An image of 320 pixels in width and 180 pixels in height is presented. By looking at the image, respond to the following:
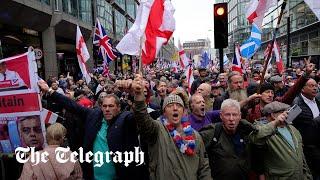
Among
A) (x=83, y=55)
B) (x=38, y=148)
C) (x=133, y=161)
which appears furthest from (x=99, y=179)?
(x=83, y=55)

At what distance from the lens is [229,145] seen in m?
4.27

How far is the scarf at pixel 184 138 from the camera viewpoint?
3822 mm

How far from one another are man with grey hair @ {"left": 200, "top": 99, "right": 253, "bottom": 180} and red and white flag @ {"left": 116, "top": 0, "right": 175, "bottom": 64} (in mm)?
1491

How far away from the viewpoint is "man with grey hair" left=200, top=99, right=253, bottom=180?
4.23 m

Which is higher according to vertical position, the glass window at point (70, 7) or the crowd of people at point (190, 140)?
the glass window at point (70, 7)

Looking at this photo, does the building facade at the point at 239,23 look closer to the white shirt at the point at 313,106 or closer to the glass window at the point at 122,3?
the glass window at the point at 122,3

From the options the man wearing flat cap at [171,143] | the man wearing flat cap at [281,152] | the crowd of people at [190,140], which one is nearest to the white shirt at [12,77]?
the crowd of people at [190,140]

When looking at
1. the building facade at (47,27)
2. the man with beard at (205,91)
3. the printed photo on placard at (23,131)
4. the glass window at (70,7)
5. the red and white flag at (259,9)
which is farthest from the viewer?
the glass window at (70,7)

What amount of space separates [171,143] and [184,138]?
0.13 m

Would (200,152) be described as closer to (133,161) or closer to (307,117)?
(133,161)

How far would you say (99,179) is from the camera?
4.51 m

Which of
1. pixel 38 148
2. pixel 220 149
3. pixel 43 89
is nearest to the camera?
pixel 220 149

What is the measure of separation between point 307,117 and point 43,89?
3312 mm

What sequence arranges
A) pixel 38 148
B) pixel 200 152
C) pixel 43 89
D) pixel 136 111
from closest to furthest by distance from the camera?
pixel 136 111, pixel 200 152, pixel 38 148, pixel 43 89
